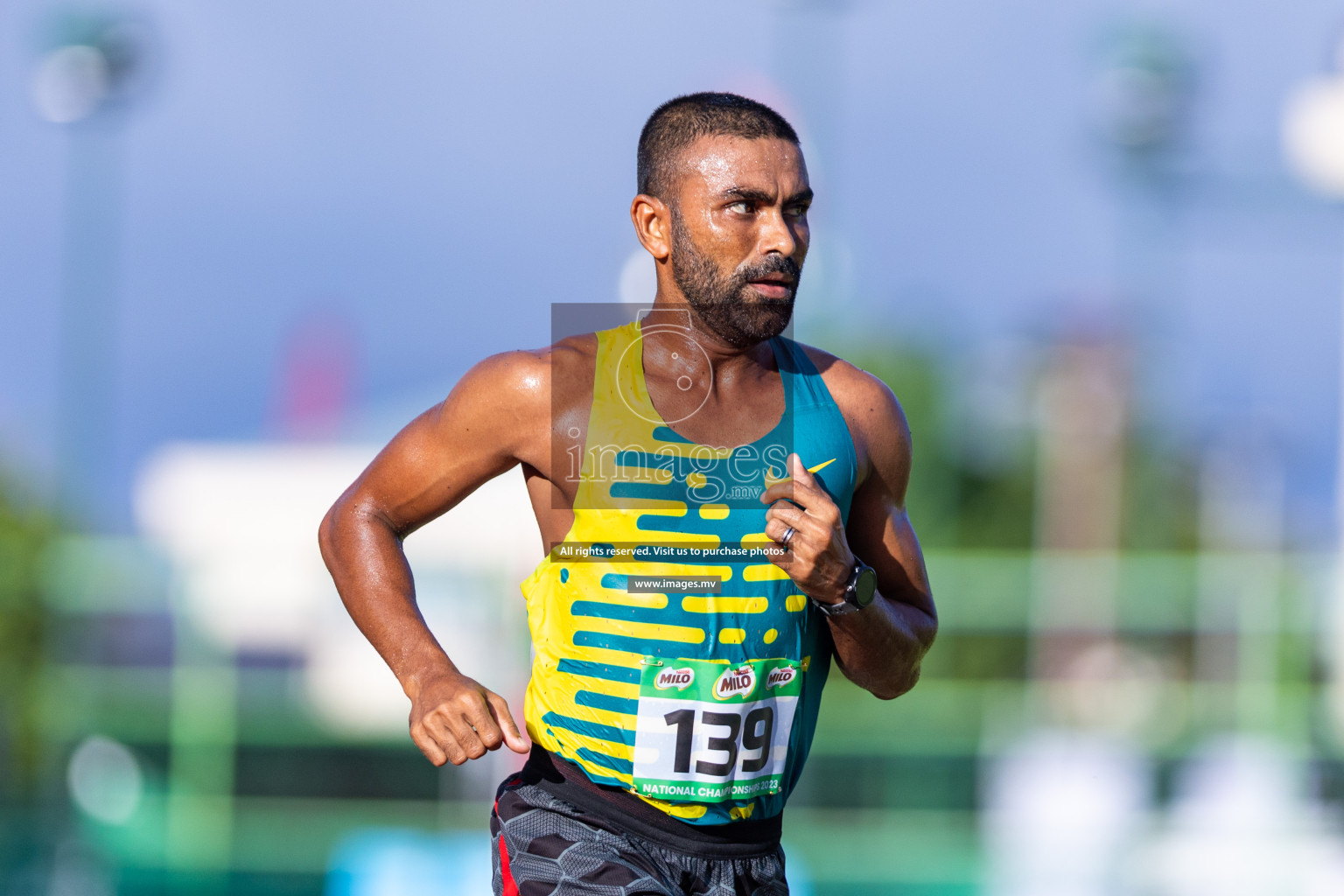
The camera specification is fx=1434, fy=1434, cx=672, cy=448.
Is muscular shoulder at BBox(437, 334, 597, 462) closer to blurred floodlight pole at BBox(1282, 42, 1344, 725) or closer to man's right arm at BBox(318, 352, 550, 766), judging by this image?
man's right arm at BBox(318, 352, 550, 766)

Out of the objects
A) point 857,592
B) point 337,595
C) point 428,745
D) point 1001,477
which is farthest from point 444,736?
point 1001,477

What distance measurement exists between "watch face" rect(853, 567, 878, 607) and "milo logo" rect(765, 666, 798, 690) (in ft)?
0.75

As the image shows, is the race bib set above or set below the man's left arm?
below

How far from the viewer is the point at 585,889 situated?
2.75 metres

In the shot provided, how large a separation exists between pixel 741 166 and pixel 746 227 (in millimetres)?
119

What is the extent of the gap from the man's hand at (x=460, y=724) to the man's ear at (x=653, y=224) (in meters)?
1.00

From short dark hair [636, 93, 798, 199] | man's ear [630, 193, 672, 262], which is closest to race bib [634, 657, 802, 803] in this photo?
man's ear [630, 193, 672, 262]

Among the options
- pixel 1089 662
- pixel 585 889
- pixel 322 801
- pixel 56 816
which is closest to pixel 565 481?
pixel 585 889

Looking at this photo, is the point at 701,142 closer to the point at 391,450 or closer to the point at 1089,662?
the point at 391,450

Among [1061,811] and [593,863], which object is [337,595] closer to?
[1061,811]

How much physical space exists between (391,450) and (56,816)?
303 inches

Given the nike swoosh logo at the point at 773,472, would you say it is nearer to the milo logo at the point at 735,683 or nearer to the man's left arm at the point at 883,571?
the man's left arm at the point at 883,571

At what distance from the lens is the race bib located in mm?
2750

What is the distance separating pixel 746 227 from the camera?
287 centimetres
